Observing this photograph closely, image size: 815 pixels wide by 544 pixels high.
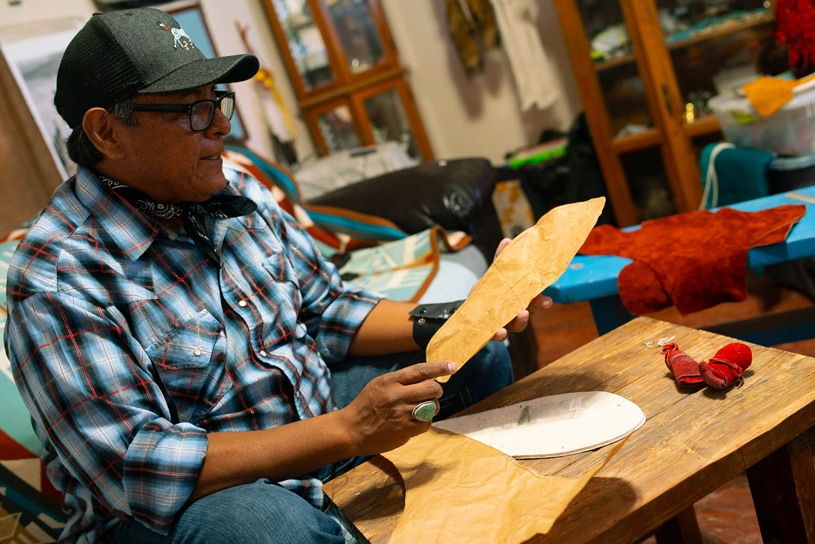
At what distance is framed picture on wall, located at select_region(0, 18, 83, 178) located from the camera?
2227 millimetres

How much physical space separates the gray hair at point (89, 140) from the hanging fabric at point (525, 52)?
9.80 feet

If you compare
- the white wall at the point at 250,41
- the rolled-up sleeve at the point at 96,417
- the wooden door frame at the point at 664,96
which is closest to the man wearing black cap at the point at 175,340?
the rolled-up sleeve at the point at 96,417

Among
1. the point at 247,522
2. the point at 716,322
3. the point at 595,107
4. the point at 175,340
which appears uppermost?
the point at 175,340

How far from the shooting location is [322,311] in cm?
134

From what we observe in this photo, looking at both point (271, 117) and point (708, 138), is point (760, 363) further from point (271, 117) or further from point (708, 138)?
point (271, 117)

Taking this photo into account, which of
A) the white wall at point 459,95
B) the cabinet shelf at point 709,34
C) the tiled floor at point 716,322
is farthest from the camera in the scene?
the white wall at point 459,95

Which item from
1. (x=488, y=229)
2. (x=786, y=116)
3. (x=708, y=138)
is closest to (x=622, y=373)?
(x=488, y=229)

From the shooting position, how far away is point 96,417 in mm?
875

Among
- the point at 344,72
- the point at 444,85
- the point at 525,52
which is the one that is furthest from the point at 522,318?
the point at 444,85

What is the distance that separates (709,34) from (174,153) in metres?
2.98

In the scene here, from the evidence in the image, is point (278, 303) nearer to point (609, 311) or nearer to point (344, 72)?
point (609, 311)

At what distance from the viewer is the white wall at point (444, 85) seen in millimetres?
3695

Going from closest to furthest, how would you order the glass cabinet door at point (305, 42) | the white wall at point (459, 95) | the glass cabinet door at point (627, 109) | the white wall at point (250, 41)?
1. the white wall at point (250, 41)
2. the glass cabinet door at point (627, 109)
3. the glass cabinet door at point (305, 42)
4. the white wall at point (459, 95)

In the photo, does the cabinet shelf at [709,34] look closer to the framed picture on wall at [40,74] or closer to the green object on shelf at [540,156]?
the green object on shelf at [540,156]
